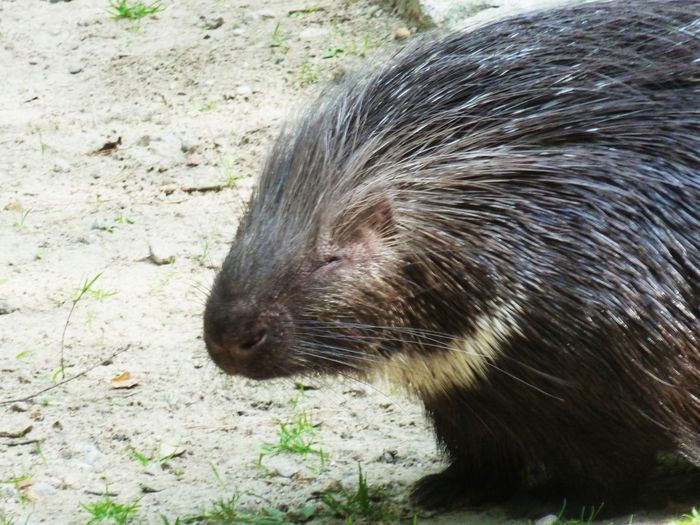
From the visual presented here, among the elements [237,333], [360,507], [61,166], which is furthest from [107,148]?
[237,333]

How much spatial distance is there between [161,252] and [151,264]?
2.4 inches

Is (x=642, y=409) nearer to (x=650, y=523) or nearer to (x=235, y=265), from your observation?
(x=650, y=523)

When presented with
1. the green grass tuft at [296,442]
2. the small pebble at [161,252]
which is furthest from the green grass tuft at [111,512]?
the small pebble at [161,252]

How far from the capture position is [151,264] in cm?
465

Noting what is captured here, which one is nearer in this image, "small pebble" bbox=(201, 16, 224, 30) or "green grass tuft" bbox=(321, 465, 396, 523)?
"green grass tuft" bbox=(321, 465, 396, 523)

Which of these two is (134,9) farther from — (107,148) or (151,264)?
(151,264)

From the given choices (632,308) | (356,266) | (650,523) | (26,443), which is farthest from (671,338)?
(26,443)

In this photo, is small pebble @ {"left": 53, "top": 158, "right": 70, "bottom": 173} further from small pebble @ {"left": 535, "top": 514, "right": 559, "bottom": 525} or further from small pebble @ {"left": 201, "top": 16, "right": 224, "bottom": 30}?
small pebble @ {"left": 535, "top": 514, "right": 559, "bottom": 525}

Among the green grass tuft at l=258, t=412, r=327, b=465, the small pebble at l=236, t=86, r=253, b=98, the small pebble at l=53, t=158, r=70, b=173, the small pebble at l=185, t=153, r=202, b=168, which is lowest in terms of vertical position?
the green grass tuft at l=258, t=412, r=327, b=465

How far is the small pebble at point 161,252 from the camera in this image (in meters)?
4.63

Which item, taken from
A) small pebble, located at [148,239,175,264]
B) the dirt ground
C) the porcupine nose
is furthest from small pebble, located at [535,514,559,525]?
small pebble, located at [148,239,175,264]

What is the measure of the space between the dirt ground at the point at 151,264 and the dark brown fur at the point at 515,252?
364mm

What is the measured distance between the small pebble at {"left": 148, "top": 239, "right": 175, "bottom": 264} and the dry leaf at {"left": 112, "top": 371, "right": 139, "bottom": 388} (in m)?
0.72

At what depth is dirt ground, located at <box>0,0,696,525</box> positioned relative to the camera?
3.52 meters
